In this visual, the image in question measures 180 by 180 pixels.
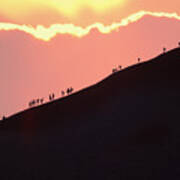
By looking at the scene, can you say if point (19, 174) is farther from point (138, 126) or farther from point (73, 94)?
point (73, 94)

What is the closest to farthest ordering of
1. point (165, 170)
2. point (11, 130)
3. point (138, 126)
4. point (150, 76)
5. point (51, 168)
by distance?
point (165, 170) < point (51, 168) < point (138, 126) < point (150, 76) < point (11, 130)

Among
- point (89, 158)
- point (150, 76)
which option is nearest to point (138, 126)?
point (89, 158)

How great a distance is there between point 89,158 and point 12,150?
1244 centimetres

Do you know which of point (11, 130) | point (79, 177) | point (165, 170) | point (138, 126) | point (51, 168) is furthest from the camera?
point (11, 130)

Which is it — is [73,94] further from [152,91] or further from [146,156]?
[146,156]

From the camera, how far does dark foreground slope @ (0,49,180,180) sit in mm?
34469

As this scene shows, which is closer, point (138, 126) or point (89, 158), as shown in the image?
point (89, 158)

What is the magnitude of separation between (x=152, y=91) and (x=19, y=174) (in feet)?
52.9

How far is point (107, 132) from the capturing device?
4466cm

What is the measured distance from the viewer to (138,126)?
41.7m

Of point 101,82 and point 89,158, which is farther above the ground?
point 101,82

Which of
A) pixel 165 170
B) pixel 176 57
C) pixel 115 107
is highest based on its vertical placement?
pixel 176 57

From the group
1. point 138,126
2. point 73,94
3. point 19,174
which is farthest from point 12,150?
point 73,94

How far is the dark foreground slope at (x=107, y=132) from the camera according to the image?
34.5 metres
